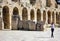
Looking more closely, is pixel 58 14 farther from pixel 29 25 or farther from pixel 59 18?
pixel 29 25

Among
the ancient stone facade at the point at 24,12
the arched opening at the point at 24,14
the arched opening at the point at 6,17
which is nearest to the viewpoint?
the ancient stone facade at the point at 24,12

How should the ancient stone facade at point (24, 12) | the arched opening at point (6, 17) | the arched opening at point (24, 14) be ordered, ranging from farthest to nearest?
the arched opening at point (24, 14)
the arched opening at point (6, 17)
the ancient stone facade at point (24, 12)

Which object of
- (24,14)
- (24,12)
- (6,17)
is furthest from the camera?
(24,12)

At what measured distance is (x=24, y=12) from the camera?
123 ft

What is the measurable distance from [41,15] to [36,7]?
3064mm

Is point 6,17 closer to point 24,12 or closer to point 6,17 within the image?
point 6,17

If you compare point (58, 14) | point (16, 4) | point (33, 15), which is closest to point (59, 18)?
point (58, 14)

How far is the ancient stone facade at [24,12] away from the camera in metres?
32.3

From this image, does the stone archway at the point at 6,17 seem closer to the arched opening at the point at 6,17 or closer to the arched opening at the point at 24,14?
the arched opening at the point at 6,17

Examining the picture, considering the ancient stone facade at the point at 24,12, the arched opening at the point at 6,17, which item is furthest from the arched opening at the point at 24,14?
the arched opening at the point at 6,17

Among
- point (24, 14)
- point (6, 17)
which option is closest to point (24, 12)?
point (24, 14)

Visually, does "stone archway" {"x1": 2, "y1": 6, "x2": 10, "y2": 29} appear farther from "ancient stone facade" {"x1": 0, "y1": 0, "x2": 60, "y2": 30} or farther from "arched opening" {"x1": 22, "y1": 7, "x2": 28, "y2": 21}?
"arched opening" {"x1": 22, "y1": 7, "x2": 28, "y2": 21}

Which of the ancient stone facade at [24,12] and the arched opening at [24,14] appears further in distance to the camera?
the arched opening at [24,14]

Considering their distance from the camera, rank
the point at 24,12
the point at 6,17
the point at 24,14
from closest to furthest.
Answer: the point at 6,17 → the point at 24,14 → the point at 24,12
